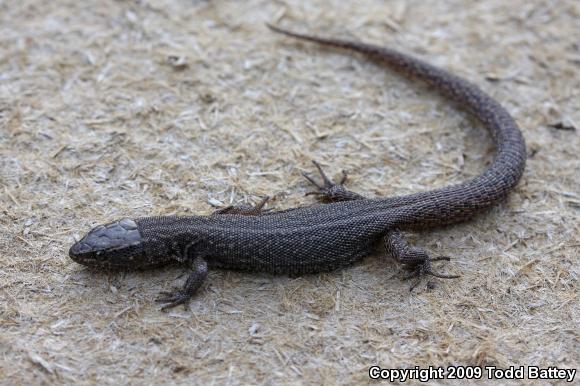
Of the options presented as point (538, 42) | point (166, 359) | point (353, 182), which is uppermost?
point (538, 42)

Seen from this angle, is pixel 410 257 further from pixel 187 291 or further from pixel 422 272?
pixel 187 291

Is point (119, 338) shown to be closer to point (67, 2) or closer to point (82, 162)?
point (82, 162)

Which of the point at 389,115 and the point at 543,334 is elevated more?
the point at 389,115

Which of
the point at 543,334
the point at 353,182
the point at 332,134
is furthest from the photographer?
the point at 332,134

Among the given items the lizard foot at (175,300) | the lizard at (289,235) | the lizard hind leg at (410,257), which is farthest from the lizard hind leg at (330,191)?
the lizard foot at (175,300)

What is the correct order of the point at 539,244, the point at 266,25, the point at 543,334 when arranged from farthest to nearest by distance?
the point at 266,25
the point at 539,244
the point at 543,334

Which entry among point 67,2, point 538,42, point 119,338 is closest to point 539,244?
point 538,42
